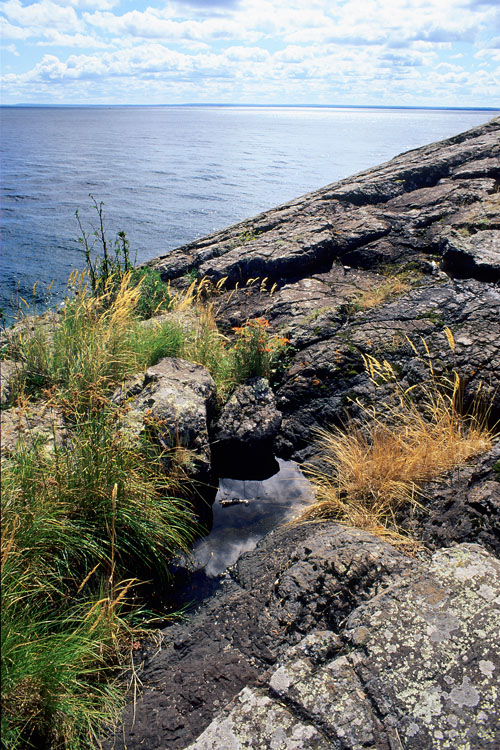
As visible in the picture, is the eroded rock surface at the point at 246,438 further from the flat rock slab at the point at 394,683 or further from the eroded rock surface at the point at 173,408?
the flat rock slab at the point at 394,683

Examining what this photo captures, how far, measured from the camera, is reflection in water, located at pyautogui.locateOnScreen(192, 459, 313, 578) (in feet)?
15.8

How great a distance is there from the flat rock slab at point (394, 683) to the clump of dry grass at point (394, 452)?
3.97 feet

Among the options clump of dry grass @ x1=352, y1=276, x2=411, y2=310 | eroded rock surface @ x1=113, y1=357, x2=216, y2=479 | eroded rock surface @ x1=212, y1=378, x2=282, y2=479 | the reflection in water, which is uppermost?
clump of dry grass @ x1=352, y1=276, x2=411, y2=310

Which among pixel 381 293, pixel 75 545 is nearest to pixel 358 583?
pixel 75 545

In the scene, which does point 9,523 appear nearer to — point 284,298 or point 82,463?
point 82,463

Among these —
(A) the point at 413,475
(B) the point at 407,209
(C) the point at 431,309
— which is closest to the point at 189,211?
(B) the point at 407,209

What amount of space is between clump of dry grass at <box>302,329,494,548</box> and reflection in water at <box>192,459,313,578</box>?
29cm

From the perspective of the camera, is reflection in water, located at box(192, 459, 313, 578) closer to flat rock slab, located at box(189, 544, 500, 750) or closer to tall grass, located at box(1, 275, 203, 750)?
tall grass, located at box(1, 275, 203, 750)

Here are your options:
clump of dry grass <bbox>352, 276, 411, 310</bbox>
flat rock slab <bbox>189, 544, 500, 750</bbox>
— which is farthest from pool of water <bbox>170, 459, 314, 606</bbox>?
clump of dry grass <bbox>352, 276, 411, 310</bbox>

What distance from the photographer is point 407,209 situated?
9.93m

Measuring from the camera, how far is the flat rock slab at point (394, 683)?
7.68 ft

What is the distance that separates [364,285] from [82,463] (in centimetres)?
583

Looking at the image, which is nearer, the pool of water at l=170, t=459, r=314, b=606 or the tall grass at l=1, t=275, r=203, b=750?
the tall grass at l=1, t=275, r=203, b=750

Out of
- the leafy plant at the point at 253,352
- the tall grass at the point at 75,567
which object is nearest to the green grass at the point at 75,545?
the tall grass at the point at 75,567
